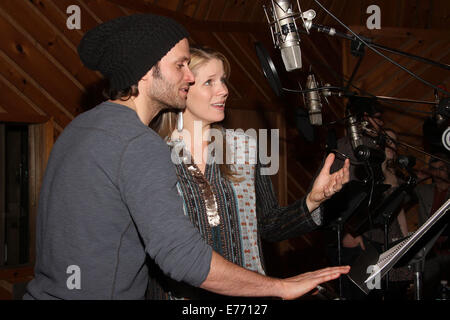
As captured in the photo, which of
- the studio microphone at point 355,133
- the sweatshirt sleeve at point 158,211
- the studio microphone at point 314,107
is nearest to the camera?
the sweatshirt sleeve at point 158,211

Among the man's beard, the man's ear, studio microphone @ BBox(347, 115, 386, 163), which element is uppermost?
the man's ear

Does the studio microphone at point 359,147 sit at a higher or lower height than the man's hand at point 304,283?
higher

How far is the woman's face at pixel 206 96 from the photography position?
6.47 feet

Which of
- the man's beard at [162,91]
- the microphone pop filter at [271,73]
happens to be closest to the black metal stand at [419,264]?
the microphone pop filter at [271,73]

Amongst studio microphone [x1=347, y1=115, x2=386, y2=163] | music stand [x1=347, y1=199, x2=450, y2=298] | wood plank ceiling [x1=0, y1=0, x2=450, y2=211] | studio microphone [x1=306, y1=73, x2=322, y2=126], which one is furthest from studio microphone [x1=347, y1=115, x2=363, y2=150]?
wood plank ceiling [x1=0, y1=0, x2=450, y2=211]

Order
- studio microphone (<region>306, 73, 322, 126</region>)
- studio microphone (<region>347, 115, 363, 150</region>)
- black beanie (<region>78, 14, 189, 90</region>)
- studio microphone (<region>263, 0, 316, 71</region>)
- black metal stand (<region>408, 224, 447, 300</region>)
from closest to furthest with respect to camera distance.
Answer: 1. black beanie (<region>78, 14, 189, 90</region>)
2. studio microphone (<region>263, 0, 316, 71</region>)
3. black metal stand (<region>408, 224, 447, 300</region>)
4. studio microphone (<region>306, 73, 322, 126</region>)
5. studio microphone (<region>347, 115, 363, 150</region>)

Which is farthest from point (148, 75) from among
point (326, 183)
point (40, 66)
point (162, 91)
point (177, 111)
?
point (40, 66)

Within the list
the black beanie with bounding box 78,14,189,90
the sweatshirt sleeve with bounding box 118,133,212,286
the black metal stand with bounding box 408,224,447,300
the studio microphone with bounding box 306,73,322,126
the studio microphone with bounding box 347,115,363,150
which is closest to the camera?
the sweatshirt sleeve with bounding box 118,133,212,286

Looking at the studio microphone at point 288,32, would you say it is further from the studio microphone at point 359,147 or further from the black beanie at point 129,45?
the studio microphone at point 359,147

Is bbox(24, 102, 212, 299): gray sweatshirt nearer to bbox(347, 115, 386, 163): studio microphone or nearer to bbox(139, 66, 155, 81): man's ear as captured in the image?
bbox(139, 66, 155, 81): man's ear

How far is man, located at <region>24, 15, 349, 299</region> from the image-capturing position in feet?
3.85

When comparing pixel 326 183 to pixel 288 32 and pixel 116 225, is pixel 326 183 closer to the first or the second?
pixel 288 32

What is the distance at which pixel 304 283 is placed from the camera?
1.27 metres
